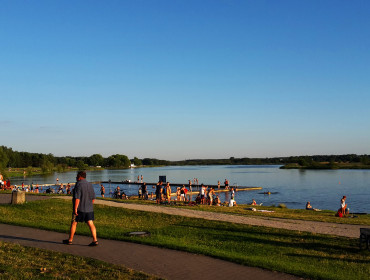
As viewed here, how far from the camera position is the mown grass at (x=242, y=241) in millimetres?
7125

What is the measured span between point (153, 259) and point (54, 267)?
6.21ft

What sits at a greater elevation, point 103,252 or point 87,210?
point 87,210

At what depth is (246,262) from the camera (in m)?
7.08

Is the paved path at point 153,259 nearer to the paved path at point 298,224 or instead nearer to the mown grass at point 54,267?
the mown grass at point 54,267

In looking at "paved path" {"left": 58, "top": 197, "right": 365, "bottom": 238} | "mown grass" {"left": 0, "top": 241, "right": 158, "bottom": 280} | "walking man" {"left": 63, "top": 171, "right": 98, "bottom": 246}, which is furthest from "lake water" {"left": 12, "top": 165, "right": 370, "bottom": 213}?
"mown grass" {"left": 0, "top": 241, "right": 158, "bottom": 280}

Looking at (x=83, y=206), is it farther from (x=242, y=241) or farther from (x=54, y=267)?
(x=242, y=241)

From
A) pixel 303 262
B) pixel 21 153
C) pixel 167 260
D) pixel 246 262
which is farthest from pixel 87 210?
pixel 21 153

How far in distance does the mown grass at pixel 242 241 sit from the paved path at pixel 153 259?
13.1 inches

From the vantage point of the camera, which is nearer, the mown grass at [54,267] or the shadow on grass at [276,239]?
the mown grass at [54,267]

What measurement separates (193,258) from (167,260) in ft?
1.86

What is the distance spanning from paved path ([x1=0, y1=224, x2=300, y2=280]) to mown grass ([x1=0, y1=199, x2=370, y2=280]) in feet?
1.09

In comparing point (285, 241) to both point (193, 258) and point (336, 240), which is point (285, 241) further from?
point (193, 258)

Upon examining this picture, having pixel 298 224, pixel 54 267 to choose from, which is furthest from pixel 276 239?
pixel 54 267

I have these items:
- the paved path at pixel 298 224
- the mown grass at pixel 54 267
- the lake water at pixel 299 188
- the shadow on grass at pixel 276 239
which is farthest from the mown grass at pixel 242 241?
the lake water at pixel 299 188
